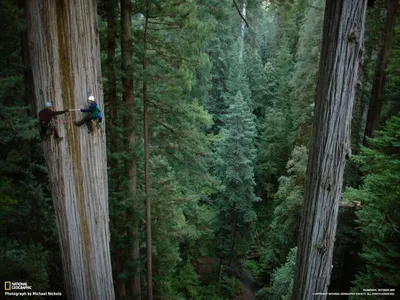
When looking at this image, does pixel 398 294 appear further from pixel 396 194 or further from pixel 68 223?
pixel 68 223

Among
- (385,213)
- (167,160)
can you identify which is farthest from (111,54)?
(385,213)

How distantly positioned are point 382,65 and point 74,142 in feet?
42.5

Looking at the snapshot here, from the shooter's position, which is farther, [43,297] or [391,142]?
[391,142]

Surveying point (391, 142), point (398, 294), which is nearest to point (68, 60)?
point (391, 142)

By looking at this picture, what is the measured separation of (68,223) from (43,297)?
2.75 meters

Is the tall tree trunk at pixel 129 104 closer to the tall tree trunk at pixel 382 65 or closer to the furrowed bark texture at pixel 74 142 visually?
the furrowed bark texture at pixel 74 142

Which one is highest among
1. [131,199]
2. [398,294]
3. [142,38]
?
[142,38]

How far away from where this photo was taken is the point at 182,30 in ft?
23.1

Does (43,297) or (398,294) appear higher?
(43,297)

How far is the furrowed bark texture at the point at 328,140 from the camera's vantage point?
273cm

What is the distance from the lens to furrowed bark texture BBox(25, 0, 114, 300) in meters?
3.04

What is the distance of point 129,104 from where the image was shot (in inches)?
276

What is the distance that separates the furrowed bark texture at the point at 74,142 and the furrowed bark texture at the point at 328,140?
8.12 ft

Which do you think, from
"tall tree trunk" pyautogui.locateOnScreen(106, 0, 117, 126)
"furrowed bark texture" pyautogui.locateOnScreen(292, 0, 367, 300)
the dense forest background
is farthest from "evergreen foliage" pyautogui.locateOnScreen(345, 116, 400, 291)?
"tall tree trunk" pyautogui.locateOnScreen(106, 0, 117, 126)
